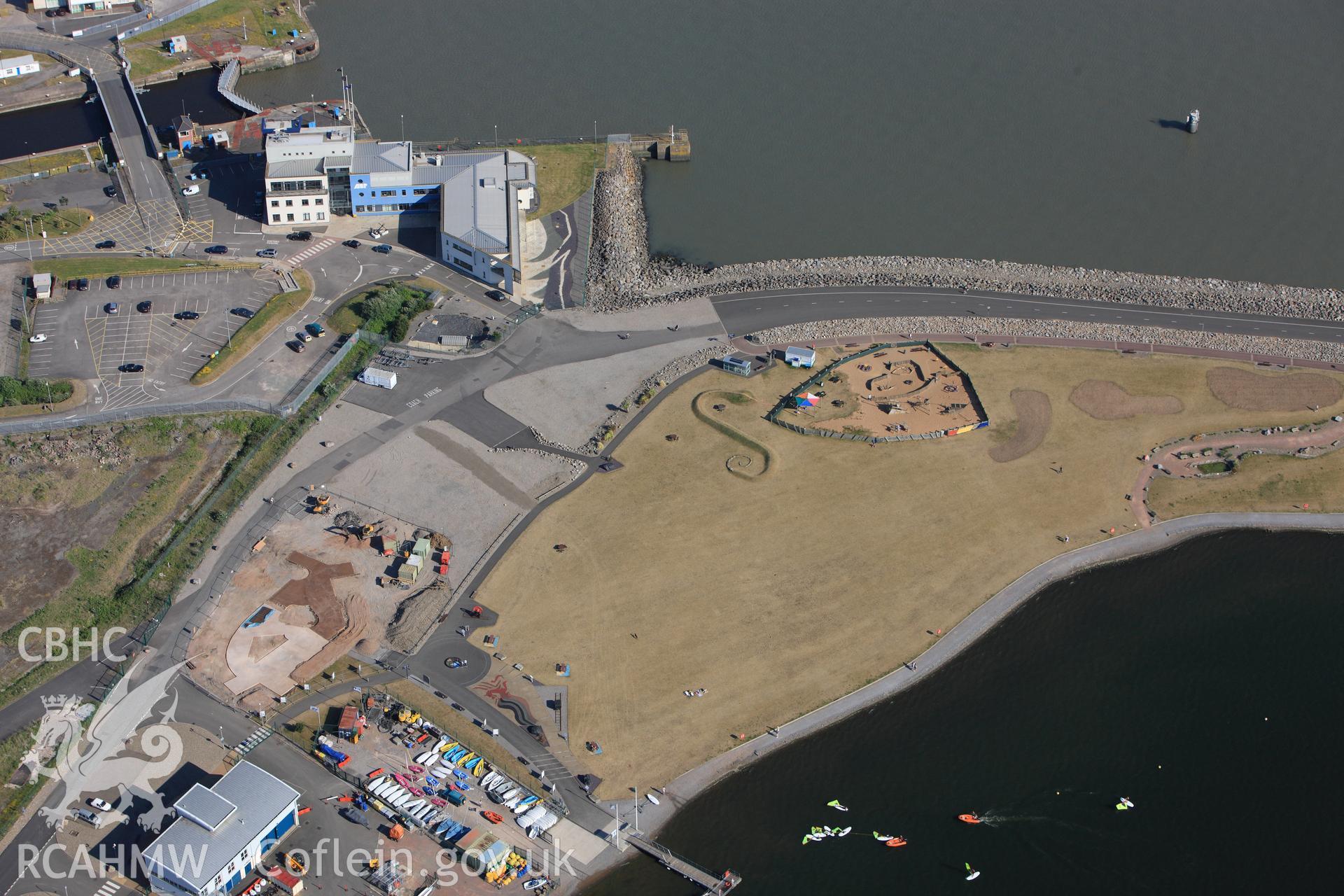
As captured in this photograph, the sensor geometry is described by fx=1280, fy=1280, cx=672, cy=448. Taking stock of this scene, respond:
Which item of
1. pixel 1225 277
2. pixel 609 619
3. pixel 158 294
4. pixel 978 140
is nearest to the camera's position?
pixel 609 619

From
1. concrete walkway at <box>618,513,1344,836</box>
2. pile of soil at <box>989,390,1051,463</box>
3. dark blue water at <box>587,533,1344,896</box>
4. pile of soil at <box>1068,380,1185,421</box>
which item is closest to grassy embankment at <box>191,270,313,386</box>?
concrete walkway at <box>618,513,1344,836</box>

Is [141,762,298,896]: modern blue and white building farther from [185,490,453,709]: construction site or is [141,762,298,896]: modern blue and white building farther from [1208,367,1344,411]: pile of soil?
[1208,367,1344,411]: pile of soil

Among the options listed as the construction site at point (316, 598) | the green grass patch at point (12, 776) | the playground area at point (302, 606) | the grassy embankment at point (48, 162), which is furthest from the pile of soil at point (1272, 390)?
the grassy embankment at point (48, 162)

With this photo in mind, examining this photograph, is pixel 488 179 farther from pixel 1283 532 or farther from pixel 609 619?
pixel 1283 532

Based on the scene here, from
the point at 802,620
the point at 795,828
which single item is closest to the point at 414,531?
the point at 802,620

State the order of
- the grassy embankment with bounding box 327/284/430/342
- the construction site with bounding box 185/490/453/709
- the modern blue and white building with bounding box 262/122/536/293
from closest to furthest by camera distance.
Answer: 1. the construction site with bounding box 185/490/453/709
2. the grassy embankment with bounding box 327/284/430/342
3. the modern blue and white building with bounding box 262/122/536/293

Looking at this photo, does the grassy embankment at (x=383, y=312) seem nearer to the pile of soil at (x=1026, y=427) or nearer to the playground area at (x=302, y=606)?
the playground area at (x=302, y=606)
